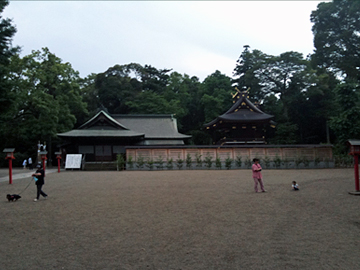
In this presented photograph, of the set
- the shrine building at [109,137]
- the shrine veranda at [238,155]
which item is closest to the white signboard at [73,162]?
the shrine veranda at [238,155]

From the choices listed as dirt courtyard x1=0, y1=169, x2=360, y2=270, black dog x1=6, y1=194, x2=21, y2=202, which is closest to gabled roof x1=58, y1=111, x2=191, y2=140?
black dog x1=6, y1=194, x2=21, y2=202

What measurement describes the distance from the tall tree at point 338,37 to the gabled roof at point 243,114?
13.9m

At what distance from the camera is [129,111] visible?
5522 cm

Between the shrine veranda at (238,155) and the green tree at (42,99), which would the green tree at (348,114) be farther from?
the green tree at (42,99)

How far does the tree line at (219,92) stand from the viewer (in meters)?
35.7

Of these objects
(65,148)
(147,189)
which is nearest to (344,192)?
(147,189)

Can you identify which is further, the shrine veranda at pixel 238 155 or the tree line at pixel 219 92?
the tree line at pixel 219 92

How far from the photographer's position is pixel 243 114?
41.4m

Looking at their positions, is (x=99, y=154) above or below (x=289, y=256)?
above

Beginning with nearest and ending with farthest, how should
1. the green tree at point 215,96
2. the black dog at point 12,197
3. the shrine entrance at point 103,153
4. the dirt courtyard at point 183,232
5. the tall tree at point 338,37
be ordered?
the dirt courtyard at point 183,232
the black dog at point 12,197
the shrine entrance at point 103,153
the tall tree at point 338,37
the green tree at point 215,96

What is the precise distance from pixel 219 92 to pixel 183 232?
47709 millimetres

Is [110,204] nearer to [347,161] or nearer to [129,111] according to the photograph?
[347,161]

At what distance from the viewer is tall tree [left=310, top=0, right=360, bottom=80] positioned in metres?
43.8

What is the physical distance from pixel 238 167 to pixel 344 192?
1649 centimetres
